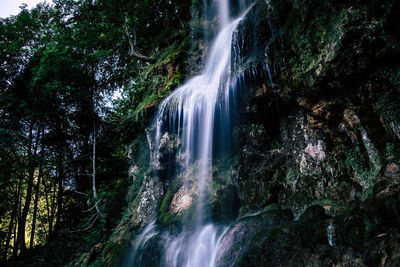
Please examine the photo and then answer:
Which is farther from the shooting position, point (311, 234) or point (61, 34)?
point (61, 34)

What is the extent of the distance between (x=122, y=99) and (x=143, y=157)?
434 cm

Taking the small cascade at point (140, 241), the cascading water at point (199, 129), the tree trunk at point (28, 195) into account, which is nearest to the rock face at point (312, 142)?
the cascading water at point (199, 129)

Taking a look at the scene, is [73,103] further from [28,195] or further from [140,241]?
[140,241]

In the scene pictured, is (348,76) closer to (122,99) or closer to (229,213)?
(229,213)

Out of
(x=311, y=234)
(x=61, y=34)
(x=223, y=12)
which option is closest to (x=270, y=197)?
(x=311, y=234)

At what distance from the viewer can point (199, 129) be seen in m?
7.55

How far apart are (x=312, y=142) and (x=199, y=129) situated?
3.52m

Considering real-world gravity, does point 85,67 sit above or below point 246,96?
above

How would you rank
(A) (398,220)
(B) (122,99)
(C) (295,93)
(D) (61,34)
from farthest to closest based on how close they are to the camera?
1. (B) (122,99)
2. (D) (61,34)
3. (C) (295,93)
4. (A) (398,220)

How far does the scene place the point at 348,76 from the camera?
427 cm

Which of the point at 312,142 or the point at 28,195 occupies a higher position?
the point at 28,195

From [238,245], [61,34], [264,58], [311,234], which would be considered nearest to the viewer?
[311,234]

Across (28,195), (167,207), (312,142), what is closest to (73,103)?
(28,195)

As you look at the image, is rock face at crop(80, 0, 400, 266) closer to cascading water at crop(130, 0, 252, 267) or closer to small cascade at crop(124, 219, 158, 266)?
cascading water at crop(130, 0, 252, 267)
